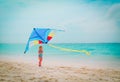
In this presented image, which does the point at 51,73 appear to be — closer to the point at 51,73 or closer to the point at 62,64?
the point at 51,73

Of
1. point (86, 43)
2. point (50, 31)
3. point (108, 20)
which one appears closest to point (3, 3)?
point (50, 31)

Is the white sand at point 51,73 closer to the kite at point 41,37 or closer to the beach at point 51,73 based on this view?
the beach at point 51,73

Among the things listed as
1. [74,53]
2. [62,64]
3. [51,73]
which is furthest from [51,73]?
[74,53]

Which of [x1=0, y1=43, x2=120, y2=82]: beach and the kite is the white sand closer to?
[x1=0, y1=43, x2=120, y2=82]: beach

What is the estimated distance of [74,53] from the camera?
2951 millimetres

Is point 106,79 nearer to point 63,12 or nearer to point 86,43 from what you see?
point 86,43

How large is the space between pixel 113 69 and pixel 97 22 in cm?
65

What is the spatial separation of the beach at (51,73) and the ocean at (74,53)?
0.09 meters

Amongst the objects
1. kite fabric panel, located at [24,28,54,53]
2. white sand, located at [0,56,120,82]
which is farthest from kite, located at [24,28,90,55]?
white sand, located at [0,56,120,82]

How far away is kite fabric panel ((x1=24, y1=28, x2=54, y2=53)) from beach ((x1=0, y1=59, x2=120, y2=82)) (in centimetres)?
26

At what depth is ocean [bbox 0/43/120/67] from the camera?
117 inches

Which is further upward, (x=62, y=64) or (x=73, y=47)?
(x=73, y=47)

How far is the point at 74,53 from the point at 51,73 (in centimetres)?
39

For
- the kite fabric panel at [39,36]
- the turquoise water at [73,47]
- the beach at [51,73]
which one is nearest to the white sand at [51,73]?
the beach at [51,73]
